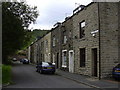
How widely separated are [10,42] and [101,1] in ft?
27.3

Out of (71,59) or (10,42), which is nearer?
(10,42)

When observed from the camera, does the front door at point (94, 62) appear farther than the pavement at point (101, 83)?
Yes

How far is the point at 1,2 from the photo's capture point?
1819 centimetres

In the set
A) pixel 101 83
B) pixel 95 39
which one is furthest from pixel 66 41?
pixel 101 83

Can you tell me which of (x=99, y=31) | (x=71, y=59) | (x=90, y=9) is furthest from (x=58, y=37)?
(x=99, y=31)

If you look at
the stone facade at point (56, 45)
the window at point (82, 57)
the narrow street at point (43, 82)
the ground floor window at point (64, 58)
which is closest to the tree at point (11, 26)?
the narrow street at point (43, 82)

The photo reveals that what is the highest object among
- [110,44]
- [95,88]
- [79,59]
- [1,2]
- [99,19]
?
[1,2]

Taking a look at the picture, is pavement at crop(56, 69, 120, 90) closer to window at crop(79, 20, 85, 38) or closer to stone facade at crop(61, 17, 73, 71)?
window at crop(79, 20, 85, 38)

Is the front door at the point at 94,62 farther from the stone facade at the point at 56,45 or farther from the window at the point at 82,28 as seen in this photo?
the stone facade at the point at 56,45

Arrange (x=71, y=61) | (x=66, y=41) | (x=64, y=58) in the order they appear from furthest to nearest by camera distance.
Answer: (x=64, y=58)
(x=66, y=41)
(x=71, y=61)

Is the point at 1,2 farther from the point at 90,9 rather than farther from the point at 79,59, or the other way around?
the point at 79,59

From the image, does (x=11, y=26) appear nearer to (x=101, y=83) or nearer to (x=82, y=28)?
(x=82, y=28)

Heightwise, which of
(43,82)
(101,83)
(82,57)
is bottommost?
(43,82)

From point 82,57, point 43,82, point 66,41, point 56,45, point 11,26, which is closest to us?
point 43,82
